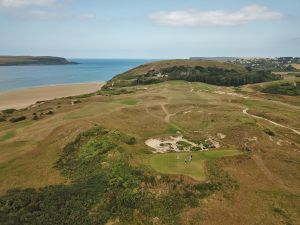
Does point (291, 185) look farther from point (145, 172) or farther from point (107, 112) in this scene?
point (107, 112)

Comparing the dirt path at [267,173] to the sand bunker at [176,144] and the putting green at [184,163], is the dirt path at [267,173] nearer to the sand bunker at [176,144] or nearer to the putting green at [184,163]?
the putting green at [184,163]

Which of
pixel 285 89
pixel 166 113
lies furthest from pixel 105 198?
pixel 285 89

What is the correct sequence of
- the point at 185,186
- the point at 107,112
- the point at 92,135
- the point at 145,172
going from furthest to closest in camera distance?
the point at 107,112 < the point at 92,135 < the point at 145,172 < the point at 185,186

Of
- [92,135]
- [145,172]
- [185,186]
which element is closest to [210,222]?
[185,186]

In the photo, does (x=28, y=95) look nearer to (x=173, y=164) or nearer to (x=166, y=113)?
(x=166, y=113)

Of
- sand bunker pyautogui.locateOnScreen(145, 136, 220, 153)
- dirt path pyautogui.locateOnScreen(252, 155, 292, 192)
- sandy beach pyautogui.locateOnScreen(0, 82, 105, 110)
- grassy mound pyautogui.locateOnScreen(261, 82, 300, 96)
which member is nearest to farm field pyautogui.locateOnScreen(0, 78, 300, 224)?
dirt path pyautogui.locateOnScreen(252, 155, 292, 192)

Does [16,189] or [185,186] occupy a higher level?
[185,186]
